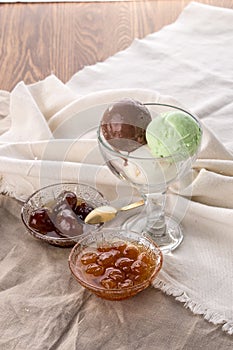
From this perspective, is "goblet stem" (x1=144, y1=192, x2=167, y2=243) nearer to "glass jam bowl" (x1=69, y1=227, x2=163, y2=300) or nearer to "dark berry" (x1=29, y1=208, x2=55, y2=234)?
→ "glass jam bowl" (x1=69, y1=227, x2=163, y2=300)

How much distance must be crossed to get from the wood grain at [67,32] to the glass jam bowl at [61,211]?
47cm

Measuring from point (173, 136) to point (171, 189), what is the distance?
21 centimetres

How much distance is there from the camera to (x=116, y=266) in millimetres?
1036

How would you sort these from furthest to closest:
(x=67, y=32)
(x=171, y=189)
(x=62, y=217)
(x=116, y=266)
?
(x=67, y=32) → (x=171, y=189) → (x=62, y=217) → (x=116, y=266)

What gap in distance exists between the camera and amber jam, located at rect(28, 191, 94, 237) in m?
1.14

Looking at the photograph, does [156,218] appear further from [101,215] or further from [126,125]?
[126,125]

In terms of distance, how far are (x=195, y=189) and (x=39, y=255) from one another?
1.01 ft

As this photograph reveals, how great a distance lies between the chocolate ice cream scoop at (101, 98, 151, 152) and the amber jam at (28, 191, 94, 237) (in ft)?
0.51

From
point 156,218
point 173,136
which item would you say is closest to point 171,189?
point 156,218

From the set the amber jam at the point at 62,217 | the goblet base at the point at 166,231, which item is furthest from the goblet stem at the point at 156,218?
the amber jam at the point at 62,217

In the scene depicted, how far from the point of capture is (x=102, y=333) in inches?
38.8

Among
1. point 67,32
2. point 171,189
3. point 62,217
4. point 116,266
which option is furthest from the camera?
point 67,32

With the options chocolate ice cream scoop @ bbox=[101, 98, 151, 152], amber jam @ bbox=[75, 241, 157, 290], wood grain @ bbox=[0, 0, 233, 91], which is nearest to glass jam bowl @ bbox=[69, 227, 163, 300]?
amber jam @ bbox=[75, 241, 157, 290]

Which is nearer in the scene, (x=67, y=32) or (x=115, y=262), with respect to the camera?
(x=115, y=262)
